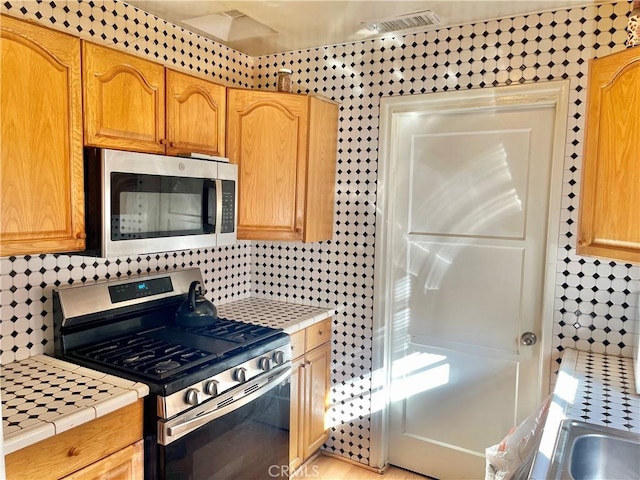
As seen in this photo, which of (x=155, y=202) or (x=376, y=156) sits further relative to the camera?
(x=376, y=156)

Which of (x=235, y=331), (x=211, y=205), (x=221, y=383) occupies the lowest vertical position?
(x=221, y=383)

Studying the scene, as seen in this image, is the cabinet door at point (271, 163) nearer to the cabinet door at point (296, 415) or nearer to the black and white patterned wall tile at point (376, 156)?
the black and white patterned wall tile at point (376, 156)

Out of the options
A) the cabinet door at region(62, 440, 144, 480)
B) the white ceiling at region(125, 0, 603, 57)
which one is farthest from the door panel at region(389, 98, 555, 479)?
the cabinet door at region(62, 440, 144, 480)

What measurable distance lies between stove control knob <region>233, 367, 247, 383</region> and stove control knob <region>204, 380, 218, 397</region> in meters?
0.13

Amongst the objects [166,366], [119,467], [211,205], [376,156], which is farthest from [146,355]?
[376,156]

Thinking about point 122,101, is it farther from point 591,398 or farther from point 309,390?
point 591,398

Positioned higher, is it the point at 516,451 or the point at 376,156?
the point at 376,156

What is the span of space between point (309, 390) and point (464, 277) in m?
1.03

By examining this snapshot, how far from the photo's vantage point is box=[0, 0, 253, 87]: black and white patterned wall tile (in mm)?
1876

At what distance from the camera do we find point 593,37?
6.72 ft

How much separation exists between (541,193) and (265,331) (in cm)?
147

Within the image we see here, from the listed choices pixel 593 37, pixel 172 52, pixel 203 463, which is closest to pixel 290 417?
pixel 203 463

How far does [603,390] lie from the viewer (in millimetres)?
1664

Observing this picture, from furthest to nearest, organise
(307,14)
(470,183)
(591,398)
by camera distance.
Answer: (470,183) → (307,14) → (591,398)
